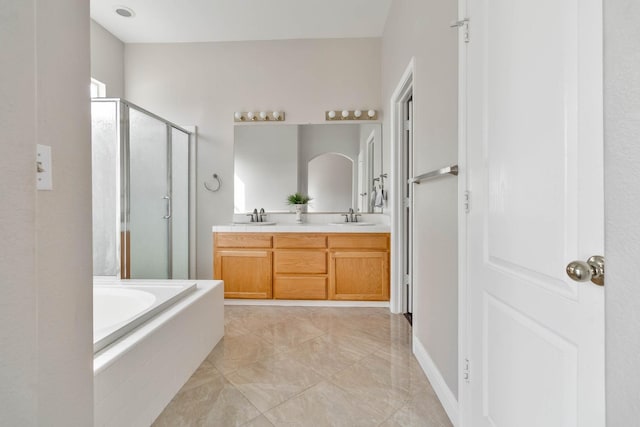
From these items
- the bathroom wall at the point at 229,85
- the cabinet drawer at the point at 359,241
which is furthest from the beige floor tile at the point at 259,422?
the bathroom wall at the point at 229,85

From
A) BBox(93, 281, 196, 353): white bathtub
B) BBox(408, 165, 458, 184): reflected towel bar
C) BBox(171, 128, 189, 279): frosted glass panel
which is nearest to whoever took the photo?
BBox(408, 165, 458, 184): reflected towel bar

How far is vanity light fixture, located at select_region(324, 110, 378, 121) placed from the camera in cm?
372

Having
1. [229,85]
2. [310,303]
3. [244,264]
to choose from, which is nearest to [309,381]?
[310,303]

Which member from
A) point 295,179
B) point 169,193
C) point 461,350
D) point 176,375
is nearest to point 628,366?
point 461,350

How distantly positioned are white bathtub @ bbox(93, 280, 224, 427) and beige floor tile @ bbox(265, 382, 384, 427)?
0.53 metres

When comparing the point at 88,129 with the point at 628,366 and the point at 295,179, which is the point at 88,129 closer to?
the point at 628,366

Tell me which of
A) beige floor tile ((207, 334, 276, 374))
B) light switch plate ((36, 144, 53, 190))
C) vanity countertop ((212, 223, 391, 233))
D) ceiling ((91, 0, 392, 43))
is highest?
ceiling ((91, 0, 392, 43))

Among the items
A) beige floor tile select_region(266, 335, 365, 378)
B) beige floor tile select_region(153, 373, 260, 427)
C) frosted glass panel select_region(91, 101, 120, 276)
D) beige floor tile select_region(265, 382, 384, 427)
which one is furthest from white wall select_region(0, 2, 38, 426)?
frosted glass panel select_region(91, 101, 120, 276)

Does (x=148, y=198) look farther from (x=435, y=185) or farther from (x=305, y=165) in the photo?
(x=435, y=185)

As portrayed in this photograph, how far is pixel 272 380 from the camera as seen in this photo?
6.22ft

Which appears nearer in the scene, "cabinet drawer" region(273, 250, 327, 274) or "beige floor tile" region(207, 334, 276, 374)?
"beige floor tile" region(207, 334, 276, 374)

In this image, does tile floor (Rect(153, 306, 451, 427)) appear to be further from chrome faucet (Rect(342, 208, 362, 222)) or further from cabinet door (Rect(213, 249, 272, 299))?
chrome faucet (Rect(342, 208, 362, 222))

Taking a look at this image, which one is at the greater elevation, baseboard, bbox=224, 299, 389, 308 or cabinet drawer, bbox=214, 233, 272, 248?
cabinet drawer, bbox=214, 233, 272, 248

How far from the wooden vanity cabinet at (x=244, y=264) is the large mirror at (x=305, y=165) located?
56cm
